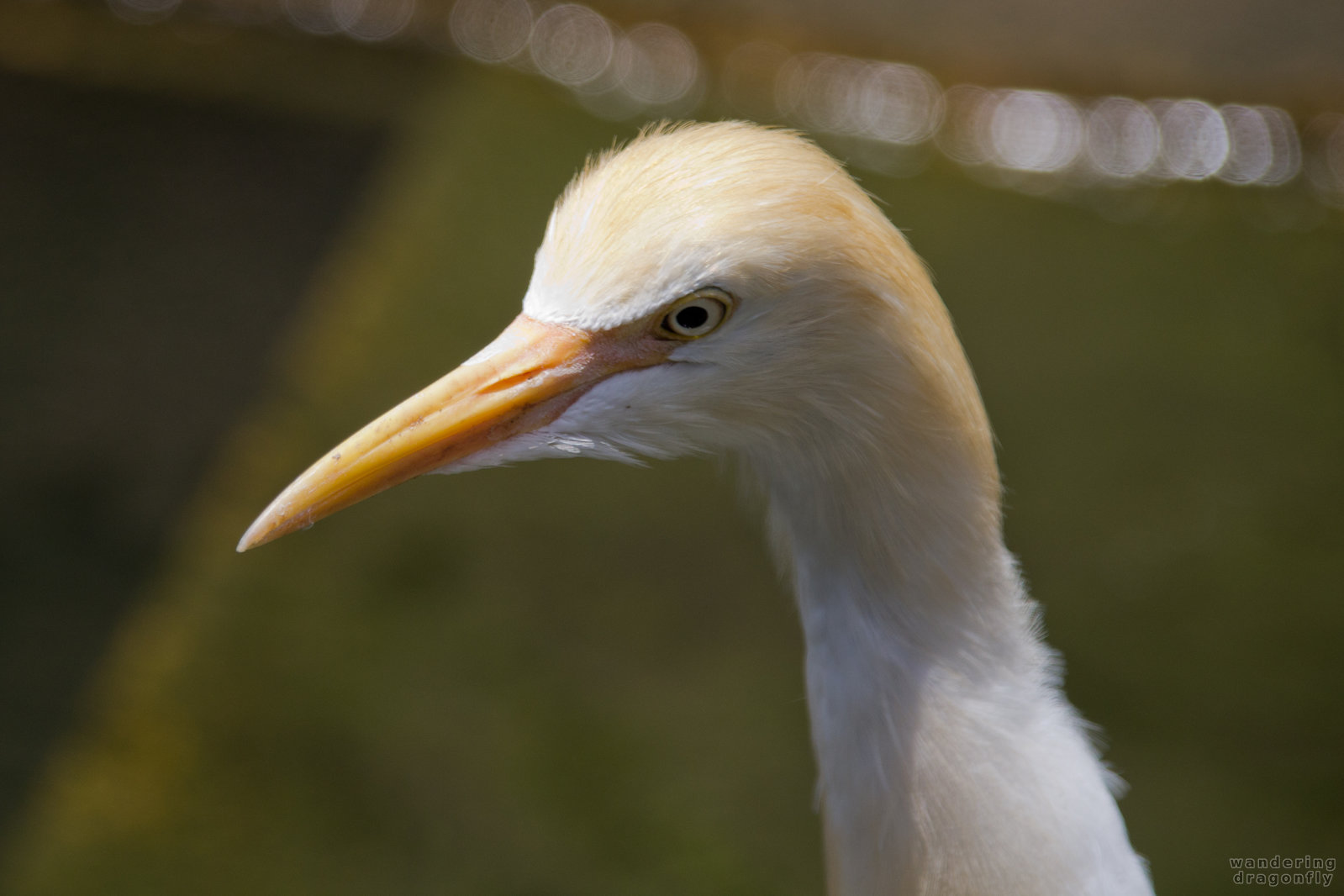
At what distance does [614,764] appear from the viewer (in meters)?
2.89

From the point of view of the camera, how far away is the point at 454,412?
1286mm

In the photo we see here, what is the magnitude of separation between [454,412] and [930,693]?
0.64m

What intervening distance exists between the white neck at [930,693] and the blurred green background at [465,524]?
1.43 meters

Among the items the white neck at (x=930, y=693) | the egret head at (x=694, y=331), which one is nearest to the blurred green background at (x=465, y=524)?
the white neck at (x=930, y=693)

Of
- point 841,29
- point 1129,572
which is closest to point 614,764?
point 1129,572

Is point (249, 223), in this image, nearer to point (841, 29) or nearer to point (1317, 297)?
point (841, 29)

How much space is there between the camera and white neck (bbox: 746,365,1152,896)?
1.31 metres

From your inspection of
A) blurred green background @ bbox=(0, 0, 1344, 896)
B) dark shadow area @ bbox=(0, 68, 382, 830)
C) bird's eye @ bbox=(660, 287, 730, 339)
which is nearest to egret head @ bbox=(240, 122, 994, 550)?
bird's eye @ bbox=(660, 287, 730, 339)

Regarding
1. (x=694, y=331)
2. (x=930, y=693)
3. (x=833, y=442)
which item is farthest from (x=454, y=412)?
(x=930, y=693)

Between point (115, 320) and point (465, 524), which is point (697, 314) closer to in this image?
point (465, 524)

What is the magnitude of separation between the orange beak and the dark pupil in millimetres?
54

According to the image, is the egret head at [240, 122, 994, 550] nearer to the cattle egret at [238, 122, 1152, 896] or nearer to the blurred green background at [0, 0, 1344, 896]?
the cattle egret at [238, 122, 1152, 896]

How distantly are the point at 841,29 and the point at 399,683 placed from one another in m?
3.13

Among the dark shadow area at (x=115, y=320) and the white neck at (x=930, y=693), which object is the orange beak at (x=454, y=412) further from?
the dark shadow area at (x=115, y=320)
